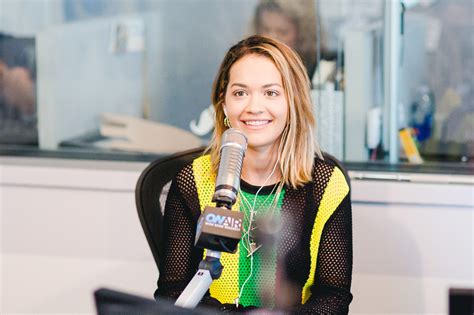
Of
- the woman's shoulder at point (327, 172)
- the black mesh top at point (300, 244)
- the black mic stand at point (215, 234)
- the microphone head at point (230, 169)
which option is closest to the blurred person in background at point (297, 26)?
the woman's shoulder at point (327, 172)

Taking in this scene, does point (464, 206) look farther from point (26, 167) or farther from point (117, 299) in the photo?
point (117, 299)

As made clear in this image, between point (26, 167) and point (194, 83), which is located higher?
point (194, 83)

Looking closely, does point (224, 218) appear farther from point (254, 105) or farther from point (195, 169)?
point (195, 169)

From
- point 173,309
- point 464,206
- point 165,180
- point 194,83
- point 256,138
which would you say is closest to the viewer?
point 173,309

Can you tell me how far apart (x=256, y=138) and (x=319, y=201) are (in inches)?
8.3

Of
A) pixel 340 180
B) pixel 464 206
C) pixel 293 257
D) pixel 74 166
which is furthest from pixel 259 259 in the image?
pixel 74 166

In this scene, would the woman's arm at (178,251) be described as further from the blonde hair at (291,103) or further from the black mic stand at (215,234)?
the black mic stand at (215,234)

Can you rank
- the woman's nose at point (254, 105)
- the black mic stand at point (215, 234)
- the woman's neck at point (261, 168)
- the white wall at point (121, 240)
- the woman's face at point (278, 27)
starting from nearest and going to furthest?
the black mic stand at point (215, 234) → the woman's nose at point (254, 105) → the woman's neck at point (261, 168) → the white wall at point (121, 240) → the woman's face at point (278, 27)

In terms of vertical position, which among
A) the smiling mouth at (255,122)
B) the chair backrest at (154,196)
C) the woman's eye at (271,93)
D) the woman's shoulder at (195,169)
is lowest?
the chair backrest at (154,196)

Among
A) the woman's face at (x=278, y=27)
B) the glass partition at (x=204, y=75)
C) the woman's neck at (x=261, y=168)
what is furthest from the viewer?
the woman's face at (x=278, y=27)

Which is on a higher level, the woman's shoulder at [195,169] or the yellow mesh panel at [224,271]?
the woman's shoulder at [195,169]

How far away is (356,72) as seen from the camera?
2748mm

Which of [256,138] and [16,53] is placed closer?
[256,138]

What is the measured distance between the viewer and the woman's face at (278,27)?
9.80 ft
